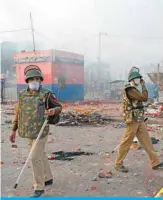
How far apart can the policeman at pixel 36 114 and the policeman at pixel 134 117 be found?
1.44 meters

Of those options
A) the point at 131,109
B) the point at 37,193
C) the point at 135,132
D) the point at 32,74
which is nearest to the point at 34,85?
the point at 32,74

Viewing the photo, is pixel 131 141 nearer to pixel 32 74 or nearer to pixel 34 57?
pixel 32 74

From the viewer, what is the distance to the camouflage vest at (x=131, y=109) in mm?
5070

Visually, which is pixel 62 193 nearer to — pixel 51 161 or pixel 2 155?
pixel 51 161

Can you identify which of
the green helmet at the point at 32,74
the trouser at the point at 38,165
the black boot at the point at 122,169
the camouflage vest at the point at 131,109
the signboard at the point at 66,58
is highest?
the signboard at the point at 66,58

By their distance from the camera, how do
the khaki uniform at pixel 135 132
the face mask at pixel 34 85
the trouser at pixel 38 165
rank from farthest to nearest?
the khaki uniform at pixel 135 132 → the face mask at pixel 34 85 → the trouser at pixel 38 165

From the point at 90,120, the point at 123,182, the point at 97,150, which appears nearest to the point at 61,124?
the point at 90,120

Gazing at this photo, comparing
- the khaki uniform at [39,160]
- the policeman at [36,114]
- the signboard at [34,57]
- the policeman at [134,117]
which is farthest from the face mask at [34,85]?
the signboard at [34,57]

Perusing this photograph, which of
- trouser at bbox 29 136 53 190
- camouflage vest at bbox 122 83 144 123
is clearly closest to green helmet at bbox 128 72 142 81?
camouflage vest at bbox 122 83 144 123

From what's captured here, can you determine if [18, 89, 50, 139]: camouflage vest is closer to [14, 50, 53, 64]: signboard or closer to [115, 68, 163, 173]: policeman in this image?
[115, 68, 163, 173]: policeman

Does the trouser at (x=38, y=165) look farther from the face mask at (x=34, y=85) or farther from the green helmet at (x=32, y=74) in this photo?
the green helmet at (x=32, y=74)

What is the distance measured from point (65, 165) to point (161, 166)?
1.67 metres

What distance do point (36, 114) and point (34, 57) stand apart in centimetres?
2541

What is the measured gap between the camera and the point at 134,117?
5.07 m
